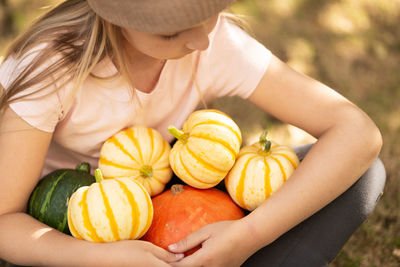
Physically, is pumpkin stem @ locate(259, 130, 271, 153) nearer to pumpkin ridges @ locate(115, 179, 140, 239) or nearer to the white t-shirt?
the white t-shirt

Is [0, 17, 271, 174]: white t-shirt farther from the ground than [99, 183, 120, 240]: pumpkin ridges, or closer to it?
farther from the ground

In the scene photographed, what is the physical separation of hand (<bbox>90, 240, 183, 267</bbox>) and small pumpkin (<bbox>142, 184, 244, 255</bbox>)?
138 millimetres

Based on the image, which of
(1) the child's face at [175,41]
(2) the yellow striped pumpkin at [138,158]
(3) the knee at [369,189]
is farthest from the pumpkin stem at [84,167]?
(3) the knee at [369,189]

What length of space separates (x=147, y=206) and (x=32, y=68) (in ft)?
1.97

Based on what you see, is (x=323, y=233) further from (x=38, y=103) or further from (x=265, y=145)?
(x=38, y=103)

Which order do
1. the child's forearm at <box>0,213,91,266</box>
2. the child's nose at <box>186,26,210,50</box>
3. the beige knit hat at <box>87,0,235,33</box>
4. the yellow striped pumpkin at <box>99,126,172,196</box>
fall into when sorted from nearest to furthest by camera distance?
the beige knit hat at <box>87,0,235,33</box> → the child's nose at <box>186,26,210,50</box> → the child's forearm at <box>0,213,91,266</box> → the yellow striped pumpkin at <box>99,126,172,196</box>

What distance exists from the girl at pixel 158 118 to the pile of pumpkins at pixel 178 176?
0.22ft

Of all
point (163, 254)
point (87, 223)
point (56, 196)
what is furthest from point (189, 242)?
point (56, 196)

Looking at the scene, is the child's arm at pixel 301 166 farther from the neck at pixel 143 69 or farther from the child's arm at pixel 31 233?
the neck at pixel 143 69

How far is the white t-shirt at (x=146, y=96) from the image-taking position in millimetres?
1787

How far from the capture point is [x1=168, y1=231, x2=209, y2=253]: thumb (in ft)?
5.30

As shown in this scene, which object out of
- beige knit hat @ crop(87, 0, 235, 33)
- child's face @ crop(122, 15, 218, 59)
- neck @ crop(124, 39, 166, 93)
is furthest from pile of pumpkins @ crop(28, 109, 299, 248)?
beige knit hat @ crop(87, 0, 235, 33)

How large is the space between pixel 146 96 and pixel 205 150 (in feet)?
1.16

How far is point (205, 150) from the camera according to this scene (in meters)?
1.69
